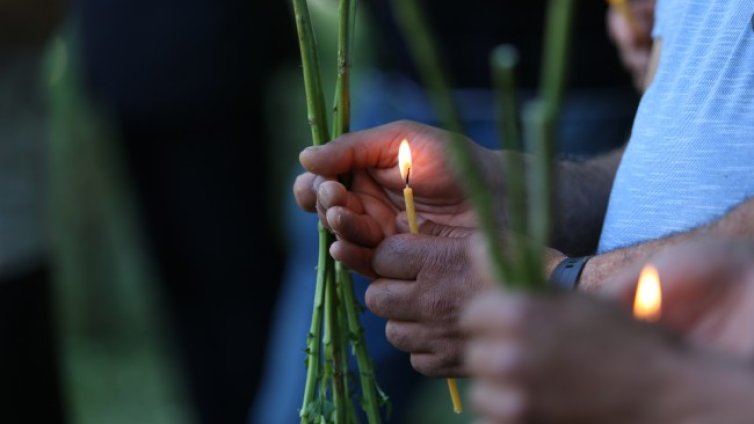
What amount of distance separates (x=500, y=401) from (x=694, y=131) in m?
0.83

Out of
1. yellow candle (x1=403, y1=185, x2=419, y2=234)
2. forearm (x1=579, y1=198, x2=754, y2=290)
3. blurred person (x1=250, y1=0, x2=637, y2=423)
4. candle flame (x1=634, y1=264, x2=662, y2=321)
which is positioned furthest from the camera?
blurred person (x1=250, y1=0, x2=637, y2=423)

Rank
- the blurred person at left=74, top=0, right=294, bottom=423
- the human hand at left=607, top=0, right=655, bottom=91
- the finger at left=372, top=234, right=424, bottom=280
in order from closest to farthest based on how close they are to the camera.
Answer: the finger at left=372, top=234, right=424, bottom=280, the human hand at left=607, top=0, right=655, bottom=91, the blurred person at left=74, top=0, right=294, bottom=423

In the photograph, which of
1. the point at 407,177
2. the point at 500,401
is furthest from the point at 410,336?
the point at 500,401

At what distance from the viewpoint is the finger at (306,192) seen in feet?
5.94

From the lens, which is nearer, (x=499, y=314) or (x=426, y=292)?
(x=499, y=314)

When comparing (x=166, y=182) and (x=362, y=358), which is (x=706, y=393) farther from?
(x=166, y=182)

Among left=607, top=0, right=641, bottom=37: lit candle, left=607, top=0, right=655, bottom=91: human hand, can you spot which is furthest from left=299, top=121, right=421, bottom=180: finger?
left=607, top=0, right=655, bottom=91: human hand

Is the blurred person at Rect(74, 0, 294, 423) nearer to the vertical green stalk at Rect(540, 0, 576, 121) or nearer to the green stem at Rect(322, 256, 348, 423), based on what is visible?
the green stem at Rect(322, 256, 348, 423)

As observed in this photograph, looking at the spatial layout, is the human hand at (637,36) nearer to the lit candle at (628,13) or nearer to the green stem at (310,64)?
the lit candle at (628,13)

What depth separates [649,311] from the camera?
966mm

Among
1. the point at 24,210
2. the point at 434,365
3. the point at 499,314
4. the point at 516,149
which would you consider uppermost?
the point at 24,210

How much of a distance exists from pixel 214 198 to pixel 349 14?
2.24 meters

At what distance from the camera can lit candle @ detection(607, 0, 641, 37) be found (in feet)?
7.76

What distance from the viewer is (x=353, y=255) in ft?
5.49
